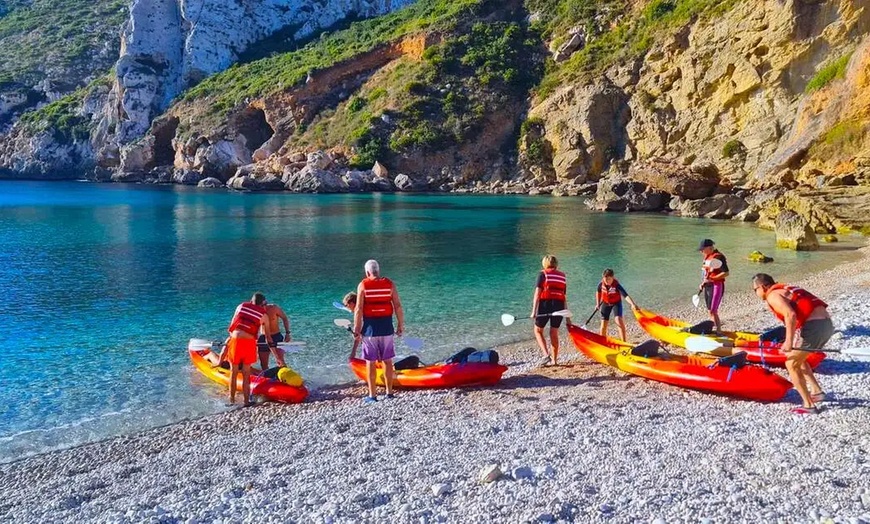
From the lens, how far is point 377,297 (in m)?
8.83

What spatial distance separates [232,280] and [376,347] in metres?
12.8

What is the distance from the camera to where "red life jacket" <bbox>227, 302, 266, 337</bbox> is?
31.1 feet

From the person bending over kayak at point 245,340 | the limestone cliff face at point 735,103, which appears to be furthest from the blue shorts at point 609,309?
the limestone cliff face at point 735,103

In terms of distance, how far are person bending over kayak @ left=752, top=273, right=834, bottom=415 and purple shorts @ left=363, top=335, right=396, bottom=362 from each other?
4.91 m

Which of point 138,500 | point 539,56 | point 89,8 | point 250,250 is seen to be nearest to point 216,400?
point 138,500

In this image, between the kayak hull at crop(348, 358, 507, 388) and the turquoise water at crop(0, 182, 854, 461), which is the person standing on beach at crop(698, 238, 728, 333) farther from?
the kayak hull at crop(348, 358, 507, 388)

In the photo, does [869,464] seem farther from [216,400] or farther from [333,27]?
[333,27]

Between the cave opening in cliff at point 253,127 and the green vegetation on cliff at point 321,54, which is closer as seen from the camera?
the cave opening in cliff at point 253,127

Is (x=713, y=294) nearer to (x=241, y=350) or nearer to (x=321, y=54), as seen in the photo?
(x=241, y=350)

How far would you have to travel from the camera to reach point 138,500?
6453 millimetres

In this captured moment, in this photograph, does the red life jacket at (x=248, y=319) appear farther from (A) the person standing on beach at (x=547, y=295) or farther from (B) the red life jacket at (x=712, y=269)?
(B) the red life jacket at (x=712, y=269)

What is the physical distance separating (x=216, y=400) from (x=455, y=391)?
152 inches

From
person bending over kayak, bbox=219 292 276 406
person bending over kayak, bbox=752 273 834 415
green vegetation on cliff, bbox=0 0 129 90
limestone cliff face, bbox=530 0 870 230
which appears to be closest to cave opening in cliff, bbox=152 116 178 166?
green vegetation on cliff, bbox=0 0 129 90

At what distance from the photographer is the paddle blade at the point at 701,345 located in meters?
10.0
